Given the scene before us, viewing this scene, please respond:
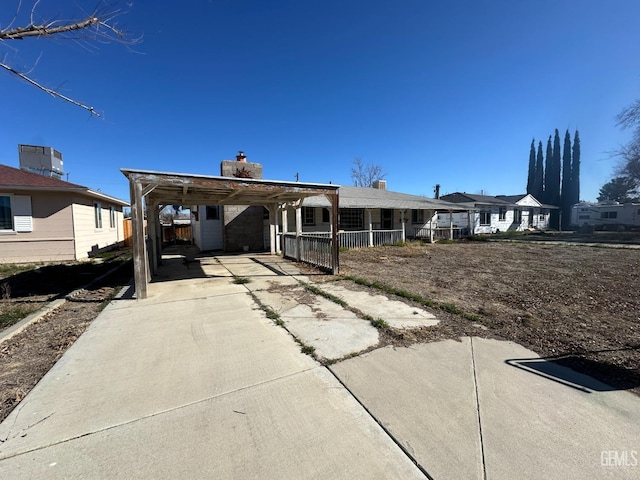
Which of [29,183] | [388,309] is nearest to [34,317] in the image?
[388,309]

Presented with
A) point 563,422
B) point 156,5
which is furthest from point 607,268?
point 156,5

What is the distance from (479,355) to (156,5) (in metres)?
6.53

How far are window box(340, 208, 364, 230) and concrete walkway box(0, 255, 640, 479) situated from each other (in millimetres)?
13427

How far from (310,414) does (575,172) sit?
58.4 meters

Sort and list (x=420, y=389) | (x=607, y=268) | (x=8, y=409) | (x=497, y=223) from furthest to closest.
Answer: (x=497, y=223)
(x=607, y=268)
(x=420, y=389)
(x=8, y=409)

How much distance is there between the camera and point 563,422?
215cm

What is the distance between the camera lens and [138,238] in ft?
18.5

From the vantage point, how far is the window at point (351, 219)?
1706cm

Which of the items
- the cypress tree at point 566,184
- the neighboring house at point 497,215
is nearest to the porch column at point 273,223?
the neighboring house at point 497,215

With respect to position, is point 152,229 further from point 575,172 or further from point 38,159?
point 575,172

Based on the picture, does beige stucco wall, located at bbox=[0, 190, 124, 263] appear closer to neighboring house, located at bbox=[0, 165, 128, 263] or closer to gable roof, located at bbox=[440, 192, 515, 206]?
neighboring house, located at bbox=[0, 165, 128, 263]

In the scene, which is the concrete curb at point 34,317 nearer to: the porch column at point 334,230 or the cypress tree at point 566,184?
the porch column at point 334,230

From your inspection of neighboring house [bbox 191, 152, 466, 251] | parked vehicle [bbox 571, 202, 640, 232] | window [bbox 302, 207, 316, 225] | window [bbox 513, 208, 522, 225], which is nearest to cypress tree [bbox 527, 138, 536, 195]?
parked vehicle [bbox 571, 202, 640, 232]

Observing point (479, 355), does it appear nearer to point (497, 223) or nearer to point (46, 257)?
point (46, 257)
